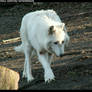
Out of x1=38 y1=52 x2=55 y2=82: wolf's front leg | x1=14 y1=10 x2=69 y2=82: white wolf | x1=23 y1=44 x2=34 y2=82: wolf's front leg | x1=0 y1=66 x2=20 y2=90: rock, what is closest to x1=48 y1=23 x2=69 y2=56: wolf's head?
x1=14 y1=10 x2=69 y2=82: white wolf

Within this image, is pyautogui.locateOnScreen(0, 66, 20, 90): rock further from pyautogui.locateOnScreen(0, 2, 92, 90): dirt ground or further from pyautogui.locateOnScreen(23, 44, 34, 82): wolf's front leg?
pyautogui.locateOnScreen(23, 44, 34, 82): wolf's front leg

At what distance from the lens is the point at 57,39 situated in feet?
27.2

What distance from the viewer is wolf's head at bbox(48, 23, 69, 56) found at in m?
8.27

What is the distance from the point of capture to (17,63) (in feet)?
38.5

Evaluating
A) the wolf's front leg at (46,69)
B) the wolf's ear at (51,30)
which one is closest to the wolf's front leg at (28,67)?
the wolf's front leg at (46,69)

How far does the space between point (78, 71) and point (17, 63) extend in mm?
2881

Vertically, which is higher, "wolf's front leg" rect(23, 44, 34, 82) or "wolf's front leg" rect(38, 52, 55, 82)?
"wolf's front leg" rect(38, 52, 55, 82)

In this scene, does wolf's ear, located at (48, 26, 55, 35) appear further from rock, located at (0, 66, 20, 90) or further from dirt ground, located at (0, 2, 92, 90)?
rock, located at (0, 66, 20, 90)

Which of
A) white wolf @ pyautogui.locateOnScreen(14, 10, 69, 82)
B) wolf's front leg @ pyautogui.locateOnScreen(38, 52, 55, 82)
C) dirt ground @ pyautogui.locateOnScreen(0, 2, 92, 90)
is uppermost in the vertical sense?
white wolf @ pyautogui.locateOnScreen(14, 10, 69, 82)

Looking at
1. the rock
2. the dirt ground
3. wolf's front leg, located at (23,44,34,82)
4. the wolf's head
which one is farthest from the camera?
wolf's front leg, located at (23,44,34,82)

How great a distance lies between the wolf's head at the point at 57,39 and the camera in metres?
8.27

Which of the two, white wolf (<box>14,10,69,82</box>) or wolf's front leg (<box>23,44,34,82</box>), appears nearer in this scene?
white wolf (<box>14,10,69,82</box>)

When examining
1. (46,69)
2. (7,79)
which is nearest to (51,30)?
(46,69)

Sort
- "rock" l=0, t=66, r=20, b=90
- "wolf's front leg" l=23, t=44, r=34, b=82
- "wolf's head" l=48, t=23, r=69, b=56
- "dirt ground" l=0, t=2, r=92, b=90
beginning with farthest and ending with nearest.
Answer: "wolf's front leg" l=23, t=44, r=34, b=82
"dirt ground" l=0, t=2, r=92, b=90
"wolf's head" l=48, t=23, r=69, b=56
"rock" l=0, t=66, r=20, b=90
